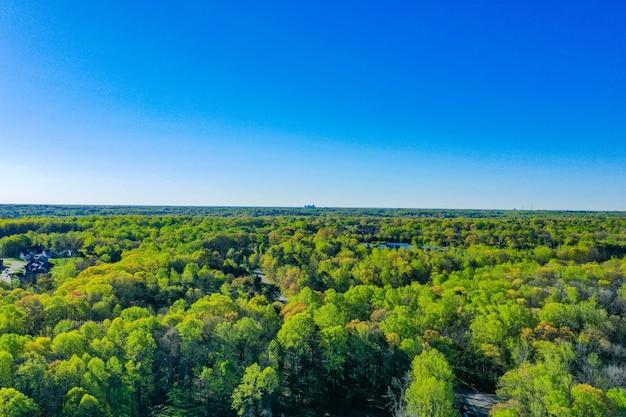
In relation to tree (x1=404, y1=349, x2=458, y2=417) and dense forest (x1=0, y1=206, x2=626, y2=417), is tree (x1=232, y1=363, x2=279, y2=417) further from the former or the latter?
tree (x1=404, y1=349, x2=458, y2=417)

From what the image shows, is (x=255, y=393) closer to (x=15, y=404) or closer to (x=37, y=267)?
(x=15, y=404)

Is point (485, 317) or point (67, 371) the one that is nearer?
point (67, 371)

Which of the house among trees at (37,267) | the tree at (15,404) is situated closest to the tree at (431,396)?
the tree at (15,404)

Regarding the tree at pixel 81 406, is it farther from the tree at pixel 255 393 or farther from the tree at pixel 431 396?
the tree at pixel 431 396

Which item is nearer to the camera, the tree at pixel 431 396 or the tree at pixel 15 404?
the tree at pixel 15 404

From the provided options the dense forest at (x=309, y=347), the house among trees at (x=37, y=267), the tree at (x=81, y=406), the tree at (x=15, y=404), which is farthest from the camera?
the house among trees at (x=37, y=267)

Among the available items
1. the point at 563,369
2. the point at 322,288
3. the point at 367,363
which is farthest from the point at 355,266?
the point at 563,369

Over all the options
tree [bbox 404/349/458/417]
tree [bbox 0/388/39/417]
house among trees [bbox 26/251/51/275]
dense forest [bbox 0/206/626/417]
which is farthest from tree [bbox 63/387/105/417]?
house among trees [bbox 26/251/51/275]

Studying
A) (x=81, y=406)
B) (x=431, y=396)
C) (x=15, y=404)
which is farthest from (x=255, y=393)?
(x=15, y=404)

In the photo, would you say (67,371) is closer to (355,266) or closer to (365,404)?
(365,404)

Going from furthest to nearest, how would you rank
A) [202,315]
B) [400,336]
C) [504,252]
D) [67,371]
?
[504,252]
[202,315]
[400,336]
[67,371]

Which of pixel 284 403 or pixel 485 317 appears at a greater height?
pixel 485 317
